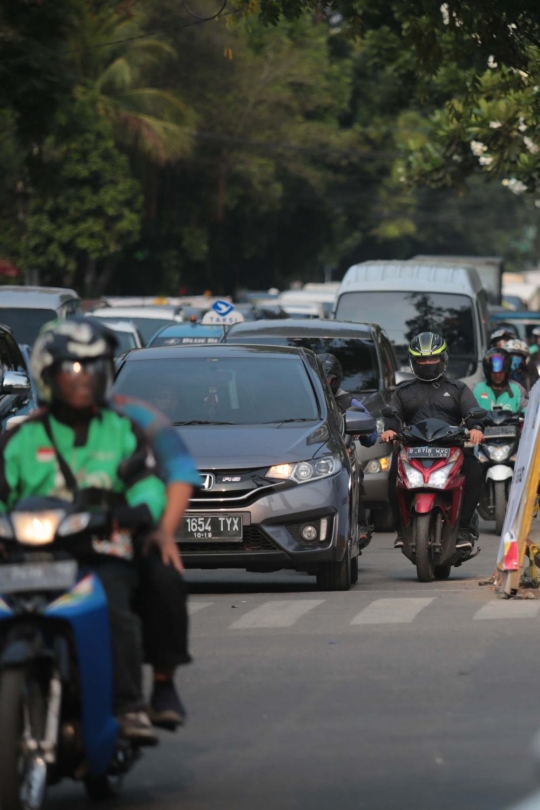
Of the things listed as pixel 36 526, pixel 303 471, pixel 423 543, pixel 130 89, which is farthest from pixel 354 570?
pixel 130 89

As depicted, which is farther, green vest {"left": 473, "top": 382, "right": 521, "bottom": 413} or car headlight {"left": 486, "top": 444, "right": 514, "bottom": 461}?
green vest {"left": 473, "top": 382, "right": 521, "bottom": 413}

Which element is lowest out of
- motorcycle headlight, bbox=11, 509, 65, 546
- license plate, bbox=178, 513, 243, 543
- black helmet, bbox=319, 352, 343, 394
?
license plate, bbox=178, 513, 243, 543

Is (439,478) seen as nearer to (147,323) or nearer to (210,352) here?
(210,352)

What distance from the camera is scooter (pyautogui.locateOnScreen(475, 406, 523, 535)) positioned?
1720 centimetres

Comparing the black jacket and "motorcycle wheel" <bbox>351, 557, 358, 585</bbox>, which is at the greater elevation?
the black jacket

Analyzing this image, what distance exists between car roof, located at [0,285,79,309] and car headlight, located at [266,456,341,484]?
11.9m

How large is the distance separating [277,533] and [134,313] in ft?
52.2

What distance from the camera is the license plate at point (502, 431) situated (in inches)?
683

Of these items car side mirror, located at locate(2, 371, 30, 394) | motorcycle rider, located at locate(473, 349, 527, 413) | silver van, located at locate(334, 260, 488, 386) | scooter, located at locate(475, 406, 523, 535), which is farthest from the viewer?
silver van, located at locate(334, 260, 488, 386)

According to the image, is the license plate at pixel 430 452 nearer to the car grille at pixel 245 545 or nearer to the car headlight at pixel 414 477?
the car headlight at pixel 414 477

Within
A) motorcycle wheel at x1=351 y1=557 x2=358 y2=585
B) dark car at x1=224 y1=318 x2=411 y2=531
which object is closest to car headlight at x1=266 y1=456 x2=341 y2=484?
motorcycle wheel at x1=351 y1=557 x2=358 y2=585

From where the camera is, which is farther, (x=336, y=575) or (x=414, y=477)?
(x=414, y=477)

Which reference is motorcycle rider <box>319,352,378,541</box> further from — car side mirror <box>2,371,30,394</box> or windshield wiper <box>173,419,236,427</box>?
car side mirror <box>2,371,30,394</box>

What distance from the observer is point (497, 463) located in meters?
17.3
